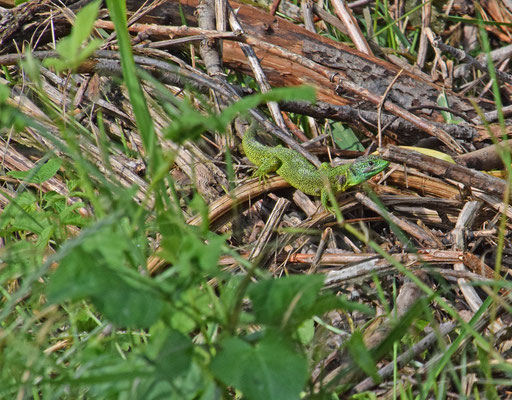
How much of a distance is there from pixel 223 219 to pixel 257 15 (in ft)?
6.88

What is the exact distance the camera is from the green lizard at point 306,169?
3.48m

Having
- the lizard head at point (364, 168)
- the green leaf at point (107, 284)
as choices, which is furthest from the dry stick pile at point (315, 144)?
the green leaf at point (107, 284)

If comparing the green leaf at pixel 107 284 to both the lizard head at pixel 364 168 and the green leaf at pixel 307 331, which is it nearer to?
the green leaf at pixel 307 331

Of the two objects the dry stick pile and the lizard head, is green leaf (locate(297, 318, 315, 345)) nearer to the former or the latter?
the dry stick pile

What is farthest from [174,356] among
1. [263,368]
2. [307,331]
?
[307,331]

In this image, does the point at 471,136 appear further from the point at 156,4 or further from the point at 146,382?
the point at 146,382

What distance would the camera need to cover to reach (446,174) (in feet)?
9.65

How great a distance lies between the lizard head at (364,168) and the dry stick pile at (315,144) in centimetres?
6

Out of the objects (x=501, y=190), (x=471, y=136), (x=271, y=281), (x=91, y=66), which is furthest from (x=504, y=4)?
(x=271, y=281)

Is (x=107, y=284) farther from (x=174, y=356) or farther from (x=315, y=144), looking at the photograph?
(x=315, y=144)

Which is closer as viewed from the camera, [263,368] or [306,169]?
[263,368]

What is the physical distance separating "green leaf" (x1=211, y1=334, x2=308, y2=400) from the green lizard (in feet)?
6.38

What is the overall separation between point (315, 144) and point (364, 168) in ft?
1.60

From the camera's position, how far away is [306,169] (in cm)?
359
